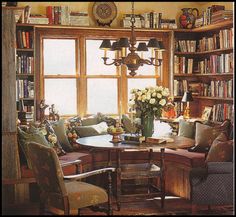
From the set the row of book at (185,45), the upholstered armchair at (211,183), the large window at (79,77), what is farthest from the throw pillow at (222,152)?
the row of book at (185,45)

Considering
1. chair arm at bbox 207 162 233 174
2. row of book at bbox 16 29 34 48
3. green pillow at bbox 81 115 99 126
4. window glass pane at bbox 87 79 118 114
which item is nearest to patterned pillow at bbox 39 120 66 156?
green pillow at bbox 81 115 99 126

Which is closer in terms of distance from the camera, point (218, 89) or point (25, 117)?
point (25, 117)

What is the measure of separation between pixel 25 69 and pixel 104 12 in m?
1.53

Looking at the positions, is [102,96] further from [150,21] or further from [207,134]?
[207,134]

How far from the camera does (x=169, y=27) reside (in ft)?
25.6

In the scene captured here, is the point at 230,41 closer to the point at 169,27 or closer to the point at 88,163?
the point at 169,27

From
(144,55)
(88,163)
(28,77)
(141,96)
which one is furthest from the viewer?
(144,55)

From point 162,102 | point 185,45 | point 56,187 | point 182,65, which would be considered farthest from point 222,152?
point 185,45

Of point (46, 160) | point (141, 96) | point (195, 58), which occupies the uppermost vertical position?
point (195, 58)

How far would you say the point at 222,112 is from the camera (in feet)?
23.7

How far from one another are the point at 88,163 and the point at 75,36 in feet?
7.40

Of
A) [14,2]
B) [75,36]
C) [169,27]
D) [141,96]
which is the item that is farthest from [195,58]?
[14,2]

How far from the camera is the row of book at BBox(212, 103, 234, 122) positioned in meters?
7.04

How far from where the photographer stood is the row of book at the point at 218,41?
23.0 ft
